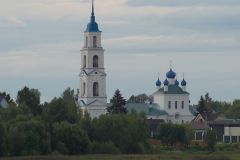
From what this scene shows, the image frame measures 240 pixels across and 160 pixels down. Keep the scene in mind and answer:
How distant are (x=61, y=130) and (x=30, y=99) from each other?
51.5 ft

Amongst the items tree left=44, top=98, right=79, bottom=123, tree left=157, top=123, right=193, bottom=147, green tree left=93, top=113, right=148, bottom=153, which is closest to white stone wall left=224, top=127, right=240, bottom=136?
tree left=157, top=123, right=193, bottom=147

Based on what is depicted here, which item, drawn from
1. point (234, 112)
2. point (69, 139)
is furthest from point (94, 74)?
point (234, 112)

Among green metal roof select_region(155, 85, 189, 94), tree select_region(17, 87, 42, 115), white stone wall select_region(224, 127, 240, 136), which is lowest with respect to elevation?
white stone wall select_region(224, 127, 240, 136)

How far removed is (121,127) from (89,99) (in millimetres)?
36512

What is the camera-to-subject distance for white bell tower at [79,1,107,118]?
452 feet

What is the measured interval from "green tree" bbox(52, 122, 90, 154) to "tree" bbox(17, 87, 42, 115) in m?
12.2

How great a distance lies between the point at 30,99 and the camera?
358 ft

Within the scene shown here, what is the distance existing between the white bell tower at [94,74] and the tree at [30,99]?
26.4 meters

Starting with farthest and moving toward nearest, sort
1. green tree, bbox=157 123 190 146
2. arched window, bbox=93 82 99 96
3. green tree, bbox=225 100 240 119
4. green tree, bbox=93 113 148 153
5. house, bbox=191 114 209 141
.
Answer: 1. green tree, bbox=225 100 240 119
2. house, bbox=191 114 209 141
3. arched window, bbox=93 82 99 96
4. green tree, bbox=157 123 190 146
5. green tree, bbox=93 113 148 153

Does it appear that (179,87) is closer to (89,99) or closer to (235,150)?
(89,99)

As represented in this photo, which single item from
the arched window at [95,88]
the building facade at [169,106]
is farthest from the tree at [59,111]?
the building facade at [169,106]

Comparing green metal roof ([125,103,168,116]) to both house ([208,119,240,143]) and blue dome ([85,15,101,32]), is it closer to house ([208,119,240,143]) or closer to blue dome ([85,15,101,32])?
house ([208,119,240,143])

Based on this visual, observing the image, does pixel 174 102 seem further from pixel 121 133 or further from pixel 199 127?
pixel 121 133

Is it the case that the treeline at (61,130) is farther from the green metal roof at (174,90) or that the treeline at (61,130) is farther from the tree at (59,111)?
the green metal roof at (174,90)
